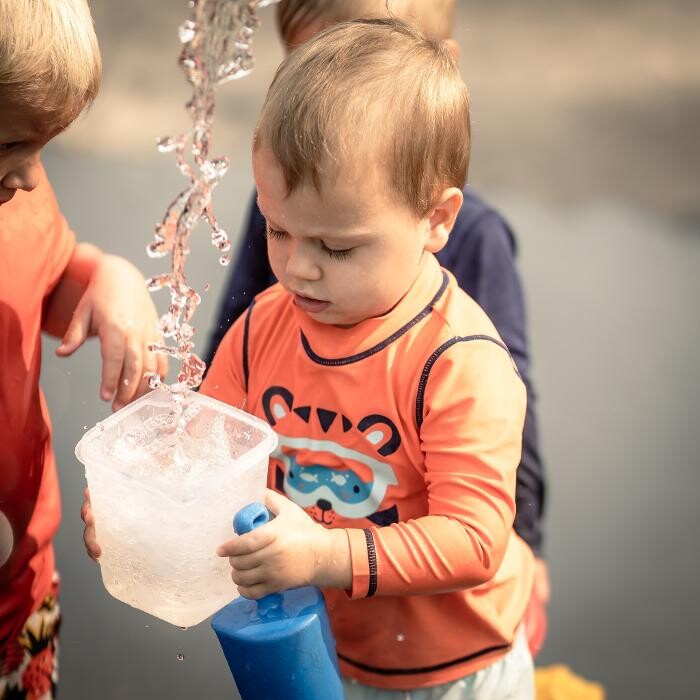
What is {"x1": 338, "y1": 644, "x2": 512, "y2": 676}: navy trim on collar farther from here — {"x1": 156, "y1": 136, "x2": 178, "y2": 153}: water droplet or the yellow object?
the yellow object

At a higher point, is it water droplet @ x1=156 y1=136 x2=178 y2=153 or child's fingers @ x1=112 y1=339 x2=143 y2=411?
water droplet @ x1=156 y1=136 x2=178 y2=153

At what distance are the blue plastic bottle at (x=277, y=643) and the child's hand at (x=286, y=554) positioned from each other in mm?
11

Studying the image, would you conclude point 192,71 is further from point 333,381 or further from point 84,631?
point 84,631

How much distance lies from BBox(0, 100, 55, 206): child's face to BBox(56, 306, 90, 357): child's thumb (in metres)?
0.15

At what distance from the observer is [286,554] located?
789mm

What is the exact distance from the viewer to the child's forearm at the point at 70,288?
1.09m

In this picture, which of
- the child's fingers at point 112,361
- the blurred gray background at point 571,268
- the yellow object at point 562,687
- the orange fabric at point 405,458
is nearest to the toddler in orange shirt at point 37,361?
the child's fingers at point 112,361

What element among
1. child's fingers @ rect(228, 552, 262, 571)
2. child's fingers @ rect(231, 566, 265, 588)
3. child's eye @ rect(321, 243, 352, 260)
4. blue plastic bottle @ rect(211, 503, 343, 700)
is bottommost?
blue plastic bottle @ rect(211, 503, 343, 700)

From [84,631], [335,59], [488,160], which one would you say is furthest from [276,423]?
[488,160]

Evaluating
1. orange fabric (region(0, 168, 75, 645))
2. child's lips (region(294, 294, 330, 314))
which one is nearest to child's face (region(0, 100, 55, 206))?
orange fabric (region(0, 168, 75, 645))

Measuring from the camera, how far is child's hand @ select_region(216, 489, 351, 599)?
0.78 m

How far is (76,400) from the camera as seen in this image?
65.3 inches

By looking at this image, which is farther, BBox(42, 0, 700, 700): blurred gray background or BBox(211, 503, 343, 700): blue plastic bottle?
BBox(42, 0, 700, 700): blurred gray background

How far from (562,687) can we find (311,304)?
2.78ft
